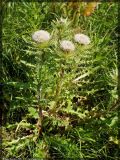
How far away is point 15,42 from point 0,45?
4.0 inches

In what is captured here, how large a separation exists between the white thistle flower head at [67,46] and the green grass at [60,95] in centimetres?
4

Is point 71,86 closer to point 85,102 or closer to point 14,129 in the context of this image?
point 85,102

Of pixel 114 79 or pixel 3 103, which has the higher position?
pixel 114 79

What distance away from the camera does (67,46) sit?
195cm

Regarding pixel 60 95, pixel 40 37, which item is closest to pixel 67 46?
pixel 40 37

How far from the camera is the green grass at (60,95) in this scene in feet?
7.23

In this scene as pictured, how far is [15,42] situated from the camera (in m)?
2.59

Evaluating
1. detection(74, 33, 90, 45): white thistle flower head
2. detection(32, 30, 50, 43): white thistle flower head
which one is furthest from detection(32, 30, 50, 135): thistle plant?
detection(74, 33, 90, 45): white thistle flower head

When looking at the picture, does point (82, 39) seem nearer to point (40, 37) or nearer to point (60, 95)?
point (40, 37)

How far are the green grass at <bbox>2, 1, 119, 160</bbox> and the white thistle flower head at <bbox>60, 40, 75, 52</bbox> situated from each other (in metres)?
0.04

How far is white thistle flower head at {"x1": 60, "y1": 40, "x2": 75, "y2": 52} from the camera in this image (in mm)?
1944

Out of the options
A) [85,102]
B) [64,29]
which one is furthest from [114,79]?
[85,102]

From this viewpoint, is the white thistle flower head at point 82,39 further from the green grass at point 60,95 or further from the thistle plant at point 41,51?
the thistle plant at point 41,51

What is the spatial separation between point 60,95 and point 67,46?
482 mm
